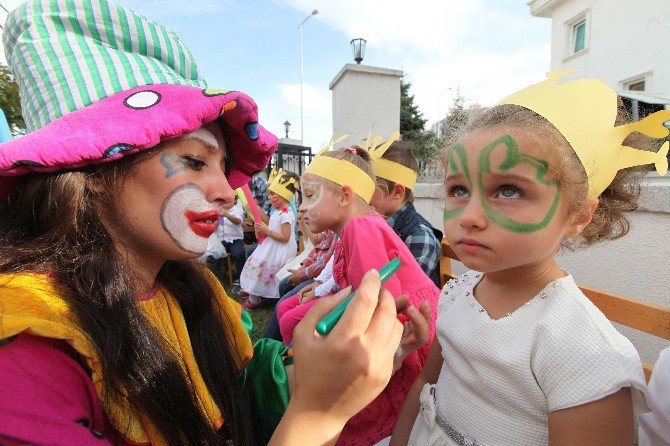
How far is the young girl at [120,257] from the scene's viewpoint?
667 mm

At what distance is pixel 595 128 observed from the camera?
0.88 meters

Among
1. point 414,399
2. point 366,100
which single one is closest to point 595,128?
Answer: point 414,399

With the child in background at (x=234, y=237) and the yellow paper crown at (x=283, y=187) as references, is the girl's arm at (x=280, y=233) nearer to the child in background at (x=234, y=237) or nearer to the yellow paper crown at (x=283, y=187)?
the yellow paper crown at (x=283, y=187)

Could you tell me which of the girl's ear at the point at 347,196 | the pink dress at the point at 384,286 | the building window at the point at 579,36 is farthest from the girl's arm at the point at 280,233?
the building window at the point at 579,36

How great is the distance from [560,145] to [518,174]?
0.43 feet

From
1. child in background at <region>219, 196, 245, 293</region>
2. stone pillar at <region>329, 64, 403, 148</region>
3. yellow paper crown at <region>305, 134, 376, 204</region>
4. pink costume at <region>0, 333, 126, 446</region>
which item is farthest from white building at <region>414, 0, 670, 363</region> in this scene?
child in background at <region>219, 196, 245, 293</region>

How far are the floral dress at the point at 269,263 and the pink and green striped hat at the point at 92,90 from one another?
373cm

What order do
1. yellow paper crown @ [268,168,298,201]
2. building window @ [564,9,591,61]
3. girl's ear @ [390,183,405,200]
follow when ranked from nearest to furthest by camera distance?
girl's ear @ [390,183,405,200] → yellow paper crown @ [268,168,298,201] → building window @ [564,9,591,61]

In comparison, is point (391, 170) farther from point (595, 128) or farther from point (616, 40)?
point (616, 40)

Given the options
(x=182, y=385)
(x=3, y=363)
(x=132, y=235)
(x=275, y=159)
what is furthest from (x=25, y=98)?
(x=275, y=159)

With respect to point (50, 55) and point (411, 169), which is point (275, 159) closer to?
point (411, 169)

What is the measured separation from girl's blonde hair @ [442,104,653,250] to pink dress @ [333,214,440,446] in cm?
49

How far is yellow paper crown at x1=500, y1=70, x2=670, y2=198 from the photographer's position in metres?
0.87

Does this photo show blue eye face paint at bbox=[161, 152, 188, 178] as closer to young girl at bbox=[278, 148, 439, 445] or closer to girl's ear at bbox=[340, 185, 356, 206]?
young girl at bbox=[278, 148, 439, 445]
